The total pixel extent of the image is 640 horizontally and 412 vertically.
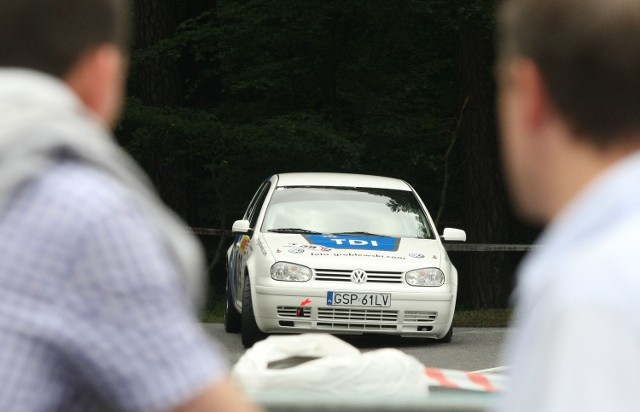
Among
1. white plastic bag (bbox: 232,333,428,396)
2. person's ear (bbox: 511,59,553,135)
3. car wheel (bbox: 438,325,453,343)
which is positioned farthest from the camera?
car wheel (bbox: 438,325,453,343)

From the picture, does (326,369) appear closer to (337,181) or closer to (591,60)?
(591,60)

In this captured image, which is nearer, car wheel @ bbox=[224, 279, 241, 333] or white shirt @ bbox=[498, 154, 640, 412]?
white shirt @ bbox=[498, 154, 640, 412]

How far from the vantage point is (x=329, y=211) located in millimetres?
14203

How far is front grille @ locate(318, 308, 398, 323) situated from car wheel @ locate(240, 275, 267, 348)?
0.73 m

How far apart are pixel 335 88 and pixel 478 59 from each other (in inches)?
93.5

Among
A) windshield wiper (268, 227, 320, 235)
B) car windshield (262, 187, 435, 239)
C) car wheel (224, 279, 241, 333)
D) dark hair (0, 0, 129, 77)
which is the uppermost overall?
dark hair (0, 0, 129, 77)

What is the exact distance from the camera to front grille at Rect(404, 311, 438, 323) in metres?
13.2

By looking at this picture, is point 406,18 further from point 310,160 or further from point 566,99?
point 566,99

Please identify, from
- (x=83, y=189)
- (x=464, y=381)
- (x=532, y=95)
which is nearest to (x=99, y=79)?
(x=83, y=189)

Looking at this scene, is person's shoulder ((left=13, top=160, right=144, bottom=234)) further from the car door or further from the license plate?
→ the car door

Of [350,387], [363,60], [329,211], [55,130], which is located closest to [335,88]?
[363,60]

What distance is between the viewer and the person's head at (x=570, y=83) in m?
1.43

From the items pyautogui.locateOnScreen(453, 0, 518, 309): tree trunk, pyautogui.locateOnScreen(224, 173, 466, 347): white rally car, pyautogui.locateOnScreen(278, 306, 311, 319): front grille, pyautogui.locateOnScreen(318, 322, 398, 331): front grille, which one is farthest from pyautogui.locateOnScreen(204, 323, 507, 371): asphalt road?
pyautogui.locateOnScreen(453, 0, 518, 309): tree trunk

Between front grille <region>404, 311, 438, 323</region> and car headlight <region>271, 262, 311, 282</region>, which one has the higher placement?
car headlight <region>271, 262, 311, 282</region>
